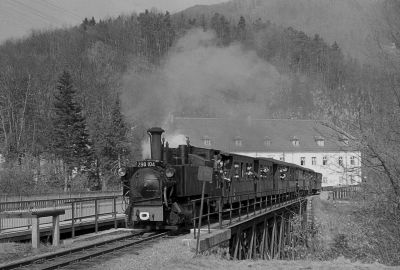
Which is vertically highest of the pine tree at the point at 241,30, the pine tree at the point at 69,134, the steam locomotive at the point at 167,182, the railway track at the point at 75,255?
the pine tree at the point at 241,30

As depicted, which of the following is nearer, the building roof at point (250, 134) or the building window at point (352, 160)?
the building window at point (352, 160)

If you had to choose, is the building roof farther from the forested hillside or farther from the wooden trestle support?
the wooden trestle support

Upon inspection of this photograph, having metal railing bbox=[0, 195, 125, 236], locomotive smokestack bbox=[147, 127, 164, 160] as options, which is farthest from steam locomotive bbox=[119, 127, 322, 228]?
metal railing bbox=[0, 195, 125, 236]

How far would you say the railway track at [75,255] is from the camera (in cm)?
1374

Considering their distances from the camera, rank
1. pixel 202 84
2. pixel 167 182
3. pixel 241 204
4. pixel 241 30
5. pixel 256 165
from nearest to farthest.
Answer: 1. pixel 167 182
2. pixel 241 204
3. pixel 256 165
4. pixel 202 84
5. pixel 241 30

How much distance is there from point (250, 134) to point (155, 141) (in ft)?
210

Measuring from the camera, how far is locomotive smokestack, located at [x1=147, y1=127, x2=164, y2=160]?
20.5 metres

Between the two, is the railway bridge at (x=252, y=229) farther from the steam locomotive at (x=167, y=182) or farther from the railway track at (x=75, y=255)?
the railway track at (x=75, y=255)

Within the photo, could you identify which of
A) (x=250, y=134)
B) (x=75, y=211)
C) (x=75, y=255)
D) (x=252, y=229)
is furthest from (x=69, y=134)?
(x=75, y=255)

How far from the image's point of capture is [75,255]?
1555 centimetres

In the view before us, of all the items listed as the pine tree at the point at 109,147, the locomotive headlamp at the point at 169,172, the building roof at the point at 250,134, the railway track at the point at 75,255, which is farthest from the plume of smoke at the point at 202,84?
the railway track at the point at 75,255

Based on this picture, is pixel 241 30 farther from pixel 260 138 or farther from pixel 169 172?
pixel 169 172

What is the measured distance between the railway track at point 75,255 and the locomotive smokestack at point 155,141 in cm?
315

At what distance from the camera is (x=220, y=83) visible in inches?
4119
